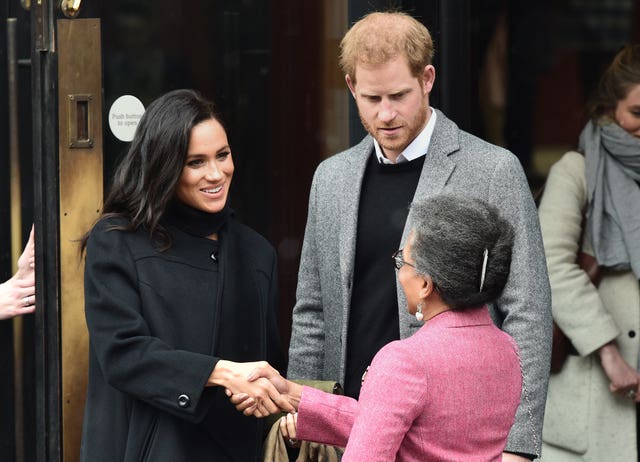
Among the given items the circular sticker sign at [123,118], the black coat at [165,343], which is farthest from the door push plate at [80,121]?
the black coat at [165,343]

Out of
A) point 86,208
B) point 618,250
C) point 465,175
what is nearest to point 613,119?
point 618,250

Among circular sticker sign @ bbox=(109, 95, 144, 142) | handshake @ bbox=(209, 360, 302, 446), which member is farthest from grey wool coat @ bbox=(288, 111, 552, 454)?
circular sticker sign @ bbox=(109, 95, 144, 142)

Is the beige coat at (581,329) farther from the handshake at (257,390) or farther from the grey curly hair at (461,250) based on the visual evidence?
the grey curly hair at (461,250)

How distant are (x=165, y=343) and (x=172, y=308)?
0.12m

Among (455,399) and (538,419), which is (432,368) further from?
(538,419)

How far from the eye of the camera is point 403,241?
3854 millimetres

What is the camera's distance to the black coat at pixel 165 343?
3.63 metres

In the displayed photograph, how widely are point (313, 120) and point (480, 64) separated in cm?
126

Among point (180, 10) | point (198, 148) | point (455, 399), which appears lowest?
point (455, 399)

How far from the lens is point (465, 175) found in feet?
12.8

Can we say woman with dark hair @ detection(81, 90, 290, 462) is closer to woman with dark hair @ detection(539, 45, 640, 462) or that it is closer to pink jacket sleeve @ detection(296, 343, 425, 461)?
pink jacket sleeve @ detection(296, 343, 425, 461)

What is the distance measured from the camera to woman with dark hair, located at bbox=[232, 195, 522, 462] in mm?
2996

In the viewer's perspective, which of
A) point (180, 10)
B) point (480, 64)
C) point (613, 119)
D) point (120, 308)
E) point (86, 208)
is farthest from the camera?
point (480, 64)

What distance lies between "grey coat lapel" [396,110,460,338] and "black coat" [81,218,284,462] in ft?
1.39
